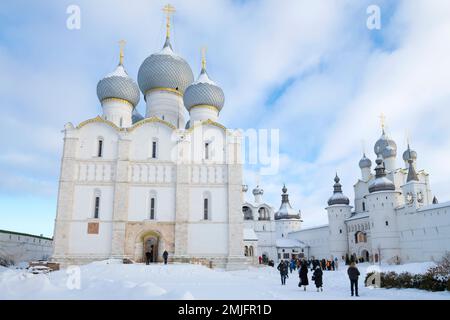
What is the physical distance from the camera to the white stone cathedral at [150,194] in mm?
24469

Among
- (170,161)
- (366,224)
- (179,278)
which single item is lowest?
(179,278)

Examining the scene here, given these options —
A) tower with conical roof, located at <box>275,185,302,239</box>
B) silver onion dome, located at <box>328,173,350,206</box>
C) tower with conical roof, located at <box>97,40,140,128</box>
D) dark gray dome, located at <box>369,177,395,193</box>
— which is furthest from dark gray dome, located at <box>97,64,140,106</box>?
tower with conical roof, located at <box>275,185,302,239</box>

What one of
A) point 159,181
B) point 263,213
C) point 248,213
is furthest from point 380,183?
point 159,181

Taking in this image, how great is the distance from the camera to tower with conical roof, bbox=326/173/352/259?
45.6m

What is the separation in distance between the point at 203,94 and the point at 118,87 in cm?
685

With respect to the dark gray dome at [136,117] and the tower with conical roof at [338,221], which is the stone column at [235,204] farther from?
the tower with conical roof at [338,221]

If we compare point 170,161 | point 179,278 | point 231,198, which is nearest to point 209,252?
point 231,198

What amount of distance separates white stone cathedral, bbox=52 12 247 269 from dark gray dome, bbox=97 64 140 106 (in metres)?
2.45

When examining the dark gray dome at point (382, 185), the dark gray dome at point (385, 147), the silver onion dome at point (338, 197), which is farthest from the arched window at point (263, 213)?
the dark gray dome at point (382, 185)

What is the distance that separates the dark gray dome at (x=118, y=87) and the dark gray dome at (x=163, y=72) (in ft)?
5.29

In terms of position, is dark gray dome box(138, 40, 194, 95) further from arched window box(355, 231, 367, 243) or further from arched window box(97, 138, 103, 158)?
arched window box(355, 231, 367, 243)
